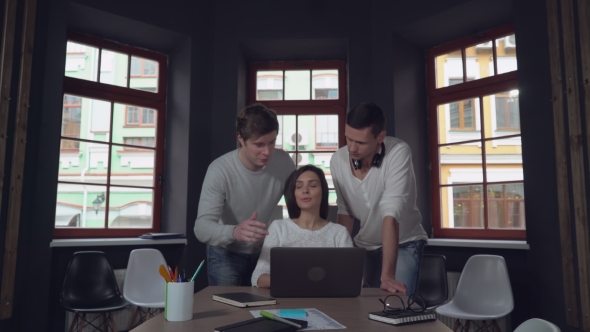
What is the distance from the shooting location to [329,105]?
4.44 metres

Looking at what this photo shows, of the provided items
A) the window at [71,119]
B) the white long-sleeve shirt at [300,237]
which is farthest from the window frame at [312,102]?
the white long-sleeve shirt at [300,237]

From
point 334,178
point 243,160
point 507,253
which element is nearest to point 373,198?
point 334,178

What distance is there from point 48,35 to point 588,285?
12.7 ft

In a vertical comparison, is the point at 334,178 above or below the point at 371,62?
below

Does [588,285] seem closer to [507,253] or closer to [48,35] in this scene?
[507,253]

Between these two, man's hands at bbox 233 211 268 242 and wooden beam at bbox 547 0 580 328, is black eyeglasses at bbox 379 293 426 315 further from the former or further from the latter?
wooden beam at bbox 547 0 580 328

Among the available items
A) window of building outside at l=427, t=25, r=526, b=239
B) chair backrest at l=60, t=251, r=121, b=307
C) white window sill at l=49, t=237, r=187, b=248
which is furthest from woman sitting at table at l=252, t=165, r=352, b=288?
window of building outside at l=427, t=25, r=526, b=239

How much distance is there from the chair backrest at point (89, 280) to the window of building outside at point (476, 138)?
8.58 ft

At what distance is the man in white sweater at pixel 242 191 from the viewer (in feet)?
7.24

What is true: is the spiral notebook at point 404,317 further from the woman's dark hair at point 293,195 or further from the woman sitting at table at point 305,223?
the woman's dark hair at point 293,195

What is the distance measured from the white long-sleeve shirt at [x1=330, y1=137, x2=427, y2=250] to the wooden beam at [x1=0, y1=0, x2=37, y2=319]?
7.14 ft

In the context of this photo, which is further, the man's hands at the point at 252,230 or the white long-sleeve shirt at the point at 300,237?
the white long-sleeve shirt at the point at 300,237

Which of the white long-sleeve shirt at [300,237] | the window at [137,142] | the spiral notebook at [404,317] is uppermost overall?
the window at [137,142]

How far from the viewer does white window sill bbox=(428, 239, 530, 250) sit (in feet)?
10.9
